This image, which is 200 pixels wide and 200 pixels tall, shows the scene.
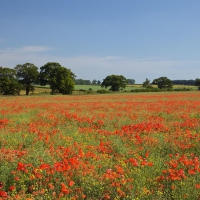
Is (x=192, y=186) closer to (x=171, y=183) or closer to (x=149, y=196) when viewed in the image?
(x=171, y=183)

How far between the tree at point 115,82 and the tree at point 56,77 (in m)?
29.2

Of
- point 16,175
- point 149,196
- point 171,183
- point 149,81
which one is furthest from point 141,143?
point 149,81

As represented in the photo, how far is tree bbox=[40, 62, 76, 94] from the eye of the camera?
3009 inches

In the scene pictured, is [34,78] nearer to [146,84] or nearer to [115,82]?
[115,82]

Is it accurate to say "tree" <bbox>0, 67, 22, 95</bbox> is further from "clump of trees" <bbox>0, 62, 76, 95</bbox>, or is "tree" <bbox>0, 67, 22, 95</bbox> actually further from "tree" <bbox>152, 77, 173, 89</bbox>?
"tree" <bbox>152, 77, 173, 89</bbox>

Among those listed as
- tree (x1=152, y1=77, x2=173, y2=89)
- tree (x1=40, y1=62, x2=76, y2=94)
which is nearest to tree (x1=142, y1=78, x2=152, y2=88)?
tree (x1=152, y1=77, x2=173, y2=89)

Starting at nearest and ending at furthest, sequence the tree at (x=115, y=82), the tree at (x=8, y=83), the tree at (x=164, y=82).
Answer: the tree at (x=8, y=83)
the tree at (x=115, y=82)
the tree at (x=164, y=82)

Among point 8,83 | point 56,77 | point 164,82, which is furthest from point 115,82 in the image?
A: point 8,83

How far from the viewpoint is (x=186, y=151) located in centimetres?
834

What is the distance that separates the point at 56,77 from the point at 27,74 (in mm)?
10085

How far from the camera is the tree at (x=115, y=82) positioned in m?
106

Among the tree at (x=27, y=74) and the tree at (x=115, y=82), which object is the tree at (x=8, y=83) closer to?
the tree at (x=27, y=74)

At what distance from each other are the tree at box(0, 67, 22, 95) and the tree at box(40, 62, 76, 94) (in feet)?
25.7

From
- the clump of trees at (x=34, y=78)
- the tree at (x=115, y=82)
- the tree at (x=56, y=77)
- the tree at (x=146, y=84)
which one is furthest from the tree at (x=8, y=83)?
the tree at (x=146, y=84)
